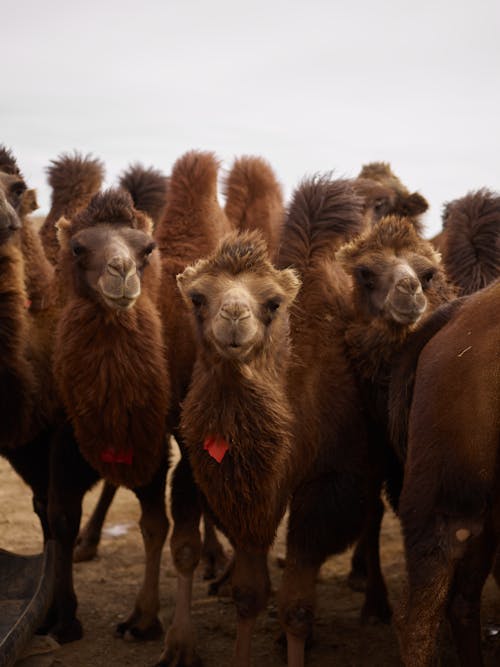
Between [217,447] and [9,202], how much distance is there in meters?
2.44

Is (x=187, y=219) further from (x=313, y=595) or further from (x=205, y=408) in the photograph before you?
(x=313, y=595)

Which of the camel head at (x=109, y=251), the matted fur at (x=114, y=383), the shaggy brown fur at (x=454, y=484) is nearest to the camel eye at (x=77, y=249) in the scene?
the camel head at (x=109, y=251)

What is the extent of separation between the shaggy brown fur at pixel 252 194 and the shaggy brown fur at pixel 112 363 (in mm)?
2170

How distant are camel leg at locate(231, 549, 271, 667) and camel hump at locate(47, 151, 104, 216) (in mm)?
3251

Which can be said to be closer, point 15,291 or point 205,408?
point 205,408

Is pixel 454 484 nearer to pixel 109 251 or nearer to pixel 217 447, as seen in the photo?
pixel 217 447

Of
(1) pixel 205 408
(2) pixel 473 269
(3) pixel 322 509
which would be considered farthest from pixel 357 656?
(2) pixel 473 269

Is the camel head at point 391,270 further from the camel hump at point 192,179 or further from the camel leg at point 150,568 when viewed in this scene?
the camel leg at point 150,568

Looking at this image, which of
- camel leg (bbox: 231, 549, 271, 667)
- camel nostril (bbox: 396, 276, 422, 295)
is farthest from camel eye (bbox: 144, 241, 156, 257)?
camel leg (bbox: 231, 549, 271, 667)

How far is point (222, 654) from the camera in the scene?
5.19 metres

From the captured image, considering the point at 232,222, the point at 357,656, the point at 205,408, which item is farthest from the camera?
the point at 232,222

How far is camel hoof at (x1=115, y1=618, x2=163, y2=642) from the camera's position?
537 centimetres

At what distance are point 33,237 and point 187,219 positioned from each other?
1.06m

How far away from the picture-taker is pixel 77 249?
4.88 metres
